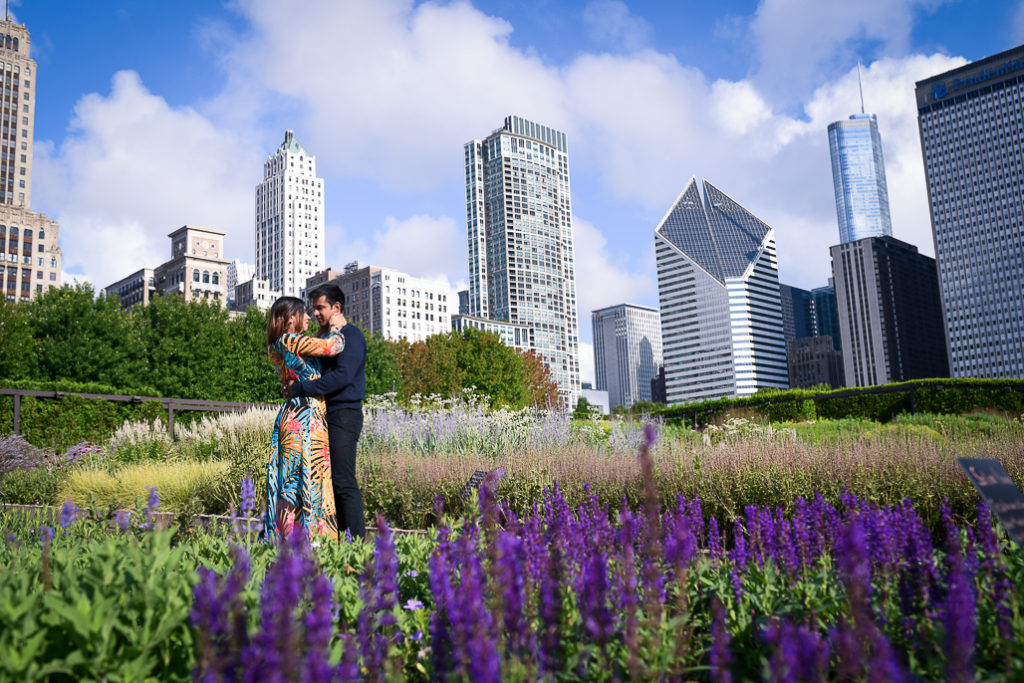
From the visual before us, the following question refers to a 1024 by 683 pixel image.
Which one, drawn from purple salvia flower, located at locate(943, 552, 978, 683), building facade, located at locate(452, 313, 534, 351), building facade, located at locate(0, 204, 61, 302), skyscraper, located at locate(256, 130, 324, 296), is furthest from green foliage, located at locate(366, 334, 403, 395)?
skyscraper, located at locate(256, 130, 324, 296)

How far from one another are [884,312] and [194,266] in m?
133

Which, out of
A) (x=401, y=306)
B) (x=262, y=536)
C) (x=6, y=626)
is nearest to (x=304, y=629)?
(x=6, y=626)

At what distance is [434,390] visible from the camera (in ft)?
88.1

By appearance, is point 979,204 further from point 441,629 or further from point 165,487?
point 441,629

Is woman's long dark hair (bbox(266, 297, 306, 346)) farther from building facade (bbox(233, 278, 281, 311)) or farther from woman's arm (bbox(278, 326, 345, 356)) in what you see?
building facade (bbox(233, 278, 281, 311))

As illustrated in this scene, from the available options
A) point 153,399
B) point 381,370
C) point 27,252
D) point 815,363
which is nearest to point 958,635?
point 153,399

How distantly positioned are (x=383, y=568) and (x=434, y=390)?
82.7 ft

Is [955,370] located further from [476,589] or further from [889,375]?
[476,589]

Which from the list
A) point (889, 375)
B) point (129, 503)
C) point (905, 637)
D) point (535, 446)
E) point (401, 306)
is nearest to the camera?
point (905, 637)

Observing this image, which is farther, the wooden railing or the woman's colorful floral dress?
the wooden railing

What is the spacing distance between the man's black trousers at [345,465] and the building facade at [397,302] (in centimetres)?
10429

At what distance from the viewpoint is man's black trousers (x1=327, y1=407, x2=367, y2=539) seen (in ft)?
14.2

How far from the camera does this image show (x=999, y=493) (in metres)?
2.77

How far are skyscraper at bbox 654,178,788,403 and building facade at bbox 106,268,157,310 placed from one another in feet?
384
